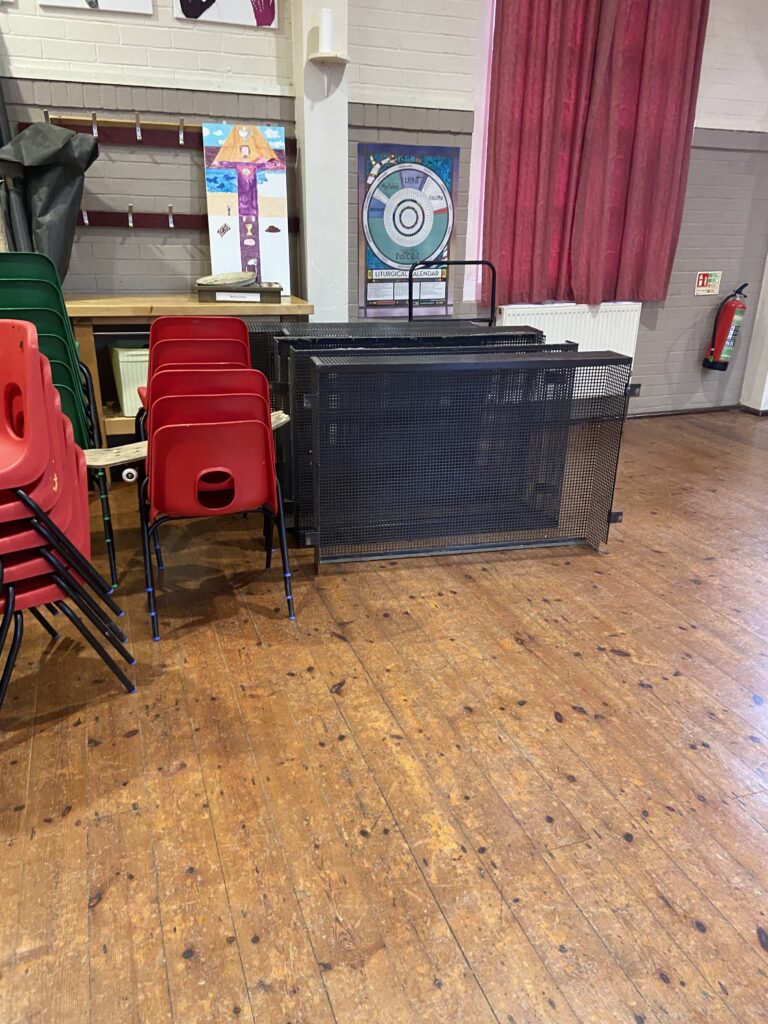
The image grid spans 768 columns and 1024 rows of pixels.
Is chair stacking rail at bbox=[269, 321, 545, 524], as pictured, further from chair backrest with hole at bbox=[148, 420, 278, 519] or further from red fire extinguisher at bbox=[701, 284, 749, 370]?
red fire extinguisher at bbox=[701, 284, 749, 370]

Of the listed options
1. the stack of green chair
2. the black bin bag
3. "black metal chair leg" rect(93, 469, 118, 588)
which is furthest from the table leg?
"black metal chair leg" rect(93, 469, 118, 588)

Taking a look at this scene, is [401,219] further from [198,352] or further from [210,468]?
[210,468]

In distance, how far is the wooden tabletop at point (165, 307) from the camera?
3453mm

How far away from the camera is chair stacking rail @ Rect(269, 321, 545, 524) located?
120 inches

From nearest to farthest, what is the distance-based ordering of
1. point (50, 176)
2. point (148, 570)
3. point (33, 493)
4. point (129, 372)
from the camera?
point (33, 493)
point (148, 570)
point (50, 176)
point (129, 372)

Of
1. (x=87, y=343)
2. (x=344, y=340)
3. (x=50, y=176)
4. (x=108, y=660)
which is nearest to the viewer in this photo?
(x=108, y=660)

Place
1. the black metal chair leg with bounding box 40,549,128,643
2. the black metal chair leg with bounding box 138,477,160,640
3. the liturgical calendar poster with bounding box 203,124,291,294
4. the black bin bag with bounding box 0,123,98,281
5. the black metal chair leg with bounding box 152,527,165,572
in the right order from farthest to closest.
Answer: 1. the liturgical calendar poster with bounding box 203,124,291,294
2. the black bin bag with bounding box 0,123,98,281
3. the black metal chair leg with bounding box 152,527,165,572
4. the black metal chair leg with bounding box 138,477,160,640
5. the black metal chair leg with bounding box 40,549,128,643

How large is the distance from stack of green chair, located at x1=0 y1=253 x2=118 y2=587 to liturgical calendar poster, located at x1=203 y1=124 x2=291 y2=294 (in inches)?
54.6

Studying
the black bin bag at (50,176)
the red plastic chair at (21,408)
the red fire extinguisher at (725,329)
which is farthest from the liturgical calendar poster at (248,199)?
the red fire extinguisher at (725,329)

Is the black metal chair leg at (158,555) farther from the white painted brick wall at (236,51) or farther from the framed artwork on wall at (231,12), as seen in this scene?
the framed artwork on wall at (231,12)

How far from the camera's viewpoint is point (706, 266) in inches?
204

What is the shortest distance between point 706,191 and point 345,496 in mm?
3851

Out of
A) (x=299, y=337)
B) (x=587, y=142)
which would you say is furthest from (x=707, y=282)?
(x=299, y=337)

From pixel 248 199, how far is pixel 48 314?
167cm
